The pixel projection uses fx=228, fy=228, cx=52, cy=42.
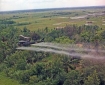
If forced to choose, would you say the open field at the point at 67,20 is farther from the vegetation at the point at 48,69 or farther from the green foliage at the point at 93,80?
the green foliage at the point at 93,80

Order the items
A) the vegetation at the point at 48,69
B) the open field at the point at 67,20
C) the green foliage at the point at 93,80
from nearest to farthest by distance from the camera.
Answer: the green foliage at the point at 93,80
the vegetation at the point at 48,69
the open field at the point at 67,20

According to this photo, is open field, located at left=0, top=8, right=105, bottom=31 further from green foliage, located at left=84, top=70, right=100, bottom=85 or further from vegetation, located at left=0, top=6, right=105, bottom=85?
green foliage, located at left=84, top=70, right=100, bottom=85

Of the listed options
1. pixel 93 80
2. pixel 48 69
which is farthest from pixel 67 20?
pixel 93 80

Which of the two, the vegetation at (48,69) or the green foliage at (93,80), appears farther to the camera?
the vegetation at (48,69)

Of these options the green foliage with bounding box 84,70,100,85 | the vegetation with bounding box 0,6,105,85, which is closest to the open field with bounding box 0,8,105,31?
the vegetation with bounding box 0,6,105,85

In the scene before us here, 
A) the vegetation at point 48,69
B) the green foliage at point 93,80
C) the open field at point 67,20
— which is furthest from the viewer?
the open field at point 67,20

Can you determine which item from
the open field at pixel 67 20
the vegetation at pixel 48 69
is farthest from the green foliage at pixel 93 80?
the open field at pixel 67 20

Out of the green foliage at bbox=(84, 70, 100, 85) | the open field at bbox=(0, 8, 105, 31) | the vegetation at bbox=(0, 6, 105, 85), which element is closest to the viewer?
the green foliage at bbox=(84, 70, 100, 85)

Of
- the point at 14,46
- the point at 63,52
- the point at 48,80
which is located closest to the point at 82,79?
the point at 48,80

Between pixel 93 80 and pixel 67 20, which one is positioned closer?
pixel 93 80

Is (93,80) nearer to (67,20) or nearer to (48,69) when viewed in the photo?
(48,69)

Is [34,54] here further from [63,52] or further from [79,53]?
[79,53]
